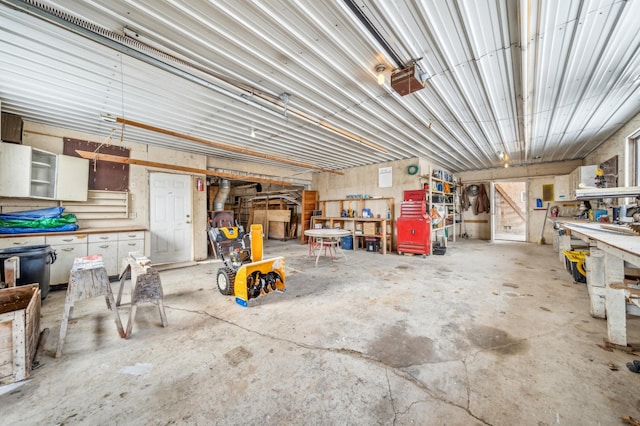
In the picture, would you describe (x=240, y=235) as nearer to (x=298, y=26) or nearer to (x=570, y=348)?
(x=298, y=26)

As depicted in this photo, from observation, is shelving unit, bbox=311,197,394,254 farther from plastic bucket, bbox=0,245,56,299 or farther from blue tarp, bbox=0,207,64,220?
blue tarp, bbox=0,207,64,220

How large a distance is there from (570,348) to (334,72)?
373cm

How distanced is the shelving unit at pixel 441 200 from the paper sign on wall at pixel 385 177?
1.05 meters

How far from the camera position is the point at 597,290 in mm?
2684

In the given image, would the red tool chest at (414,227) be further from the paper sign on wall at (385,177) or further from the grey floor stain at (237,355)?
the grey floor stain at (237,355)

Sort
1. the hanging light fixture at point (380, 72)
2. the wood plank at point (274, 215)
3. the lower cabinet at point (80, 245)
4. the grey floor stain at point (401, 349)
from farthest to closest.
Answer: the wood plank at point (274, 215)
the lower cabinet at point (80, 245)
the hanging light fixture at point (380, 72)
the grey floor stain at point (401, 349)

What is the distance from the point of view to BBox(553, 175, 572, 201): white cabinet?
7.23 metres

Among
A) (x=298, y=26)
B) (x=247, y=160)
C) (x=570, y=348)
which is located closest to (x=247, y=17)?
(x=298, y=26)

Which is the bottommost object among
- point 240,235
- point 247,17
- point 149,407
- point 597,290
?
point 149,407

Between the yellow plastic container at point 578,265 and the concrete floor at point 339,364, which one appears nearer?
the concrete floor at point 339,364

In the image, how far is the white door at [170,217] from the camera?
552cm

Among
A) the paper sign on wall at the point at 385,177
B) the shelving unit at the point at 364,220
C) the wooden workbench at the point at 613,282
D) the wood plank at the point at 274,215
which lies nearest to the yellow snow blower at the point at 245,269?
the wooden workbench at the point at 613,282

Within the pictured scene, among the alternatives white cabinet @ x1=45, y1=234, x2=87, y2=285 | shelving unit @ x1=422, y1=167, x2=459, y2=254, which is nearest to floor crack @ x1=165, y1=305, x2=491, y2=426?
white cabinet @ x1=45, y1=234, x2=87, y2=285

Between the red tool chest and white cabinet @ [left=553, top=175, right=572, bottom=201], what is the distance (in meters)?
4.80
